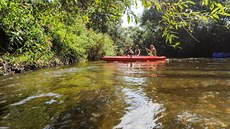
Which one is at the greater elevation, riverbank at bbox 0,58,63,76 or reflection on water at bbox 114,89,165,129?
riverbank at bbox 0,58,63,76

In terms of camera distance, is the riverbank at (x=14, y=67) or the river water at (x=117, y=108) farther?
the riverbank at (x=14, y=67)

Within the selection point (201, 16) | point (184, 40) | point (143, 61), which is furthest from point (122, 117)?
point (184, 40)

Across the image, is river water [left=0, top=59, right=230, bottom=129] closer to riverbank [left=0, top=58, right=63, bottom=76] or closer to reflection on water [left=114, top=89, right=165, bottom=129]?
reflection on water [left=114, top=89, right=165, bottom=129]

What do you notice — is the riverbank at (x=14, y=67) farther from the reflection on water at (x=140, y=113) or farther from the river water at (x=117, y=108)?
the reflection on water at (x=140, y=113)

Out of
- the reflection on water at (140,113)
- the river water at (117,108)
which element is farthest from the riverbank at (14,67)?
the reflection on water at (140,113)

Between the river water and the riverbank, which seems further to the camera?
the riverbank

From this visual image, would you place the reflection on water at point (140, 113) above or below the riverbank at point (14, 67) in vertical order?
below

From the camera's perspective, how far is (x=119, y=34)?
47.7 m

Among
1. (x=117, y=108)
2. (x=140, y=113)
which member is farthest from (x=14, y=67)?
(x=140, y=113)

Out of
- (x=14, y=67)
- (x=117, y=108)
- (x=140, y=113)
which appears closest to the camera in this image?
(x=140, y=113)

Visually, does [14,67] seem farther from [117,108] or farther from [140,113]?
[140,113]

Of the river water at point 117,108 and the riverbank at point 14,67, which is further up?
the riverbank at point 14,67

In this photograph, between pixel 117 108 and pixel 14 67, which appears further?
pixel 14 67

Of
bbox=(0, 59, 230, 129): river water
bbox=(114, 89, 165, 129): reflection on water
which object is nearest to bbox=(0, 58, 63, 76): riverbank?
bbox=(0, 59, 230, 129): river water
